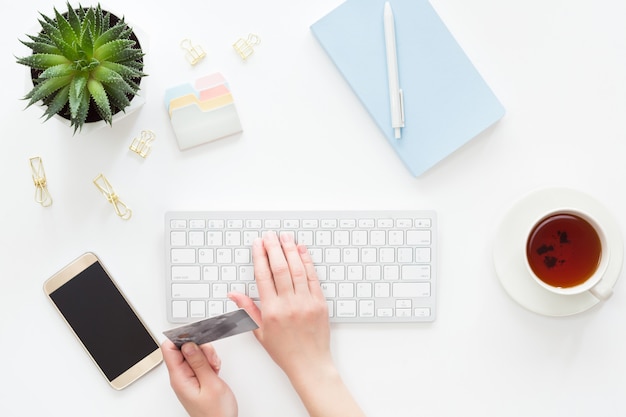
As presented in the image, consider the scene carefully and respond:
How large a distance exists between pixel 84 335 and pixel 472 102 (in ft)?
2.08

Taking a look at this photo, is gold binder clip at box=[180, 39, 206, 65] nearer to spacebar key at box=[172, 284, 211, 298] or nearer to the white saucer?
spacebar key at box=[172, 284, 211, 298]

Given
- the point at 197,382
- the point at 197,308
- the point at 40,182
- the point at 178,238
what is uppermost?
the point at 40,182

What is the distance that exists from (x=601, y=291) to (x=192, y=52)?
0.64 m

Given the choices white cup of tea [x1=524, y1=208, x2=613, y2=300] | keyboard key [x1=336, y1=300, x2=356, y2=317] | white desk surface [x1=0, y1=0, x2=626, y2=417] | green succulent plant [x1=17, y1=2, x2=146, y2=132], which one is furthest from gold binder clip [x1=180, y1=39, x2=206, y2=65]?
white cup of tea [x1=524, y1=208, x2=613, y2=300]

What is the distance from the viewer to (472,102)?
0.83 metres

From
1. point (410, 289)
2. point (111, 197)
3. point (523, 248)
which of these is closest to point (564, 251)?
point (523, 248)

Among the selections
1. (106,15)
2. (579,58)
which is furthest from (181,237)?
(579,58)

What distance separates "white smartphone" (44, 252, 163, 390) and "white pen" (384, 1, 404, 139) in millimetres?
458

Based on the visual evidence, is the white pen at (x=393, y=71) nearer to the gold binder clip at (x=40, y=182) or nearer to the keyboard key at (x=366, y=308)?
the keyboard key at (x=366, y=308)

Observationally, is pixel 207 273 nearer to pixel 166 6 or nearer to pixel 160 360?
pixel 160 360

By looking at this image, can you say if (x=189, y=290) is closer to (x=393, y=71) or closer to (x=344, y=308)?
(x=344, y=308)

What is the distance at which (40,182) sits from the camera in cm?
82

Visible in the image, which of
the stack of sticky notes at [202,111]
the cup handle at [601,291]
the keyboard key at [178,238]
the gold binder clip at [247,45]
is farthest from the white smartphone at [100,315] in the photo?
the cup handle at [601,291]

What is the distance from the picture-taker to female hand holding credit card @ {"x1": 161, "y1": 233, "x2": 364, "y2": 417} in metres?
0.81
